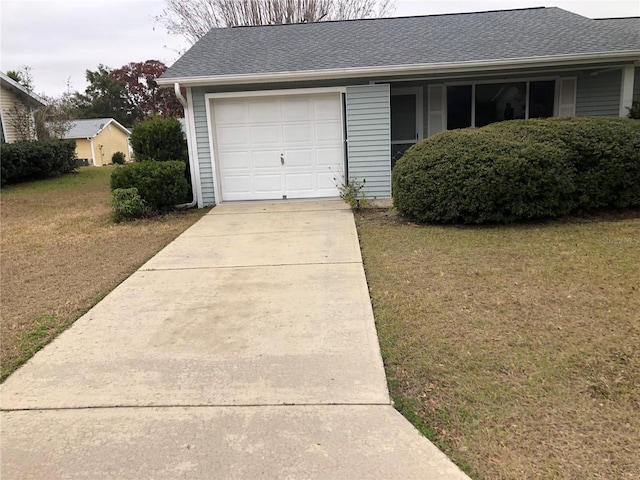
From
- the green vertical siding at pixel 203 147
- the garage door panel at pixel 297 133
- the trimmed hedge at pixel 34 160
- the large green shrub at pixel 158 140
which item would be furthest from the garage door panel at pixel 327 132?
the trimmed hedge at pixel 34 160

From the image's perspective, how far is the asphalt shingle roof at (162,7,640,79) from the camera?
33.6 feet

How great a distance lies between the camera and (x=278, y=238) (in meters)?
7.75

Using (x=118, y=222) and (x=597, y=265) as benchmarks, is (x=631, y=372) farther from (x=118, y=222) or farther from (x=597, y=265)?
(x=118, y=222)

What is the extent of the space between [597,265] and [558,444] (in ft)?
11.9

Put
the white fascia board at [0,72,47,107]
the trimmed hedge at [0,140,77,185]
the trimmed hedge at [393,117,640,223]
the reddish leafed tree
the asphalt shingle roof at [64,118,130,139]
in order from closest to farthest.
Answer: the trimmed hedge at [393,117,640,223] < the trimmed hedge at [0,140,77,185] < the white fascia board at [0,72,47,107] < the asphalt shingle roof at [64,118,130,139] < the reddish leafed tree

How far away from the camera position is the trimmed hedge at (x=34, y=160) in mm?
16594

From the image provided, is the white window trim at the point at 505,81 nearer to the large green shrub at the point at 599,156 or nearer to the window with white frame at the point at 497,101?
the window with white frame at the point at 497,101

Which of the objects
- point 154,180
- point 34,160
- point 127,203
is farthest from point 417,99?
point 34,160

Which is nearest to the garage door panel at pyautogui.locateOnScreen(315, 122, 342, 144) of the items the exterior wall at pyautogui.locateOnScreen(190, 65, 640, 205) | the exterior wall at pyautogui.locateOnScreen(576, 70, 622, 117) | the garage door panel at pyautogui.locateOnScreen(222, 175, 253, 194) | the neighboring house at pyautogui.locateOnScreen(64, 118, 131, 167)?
the exterior wall at pyautogui.locateOnScreen(190, 65, 640, 205)

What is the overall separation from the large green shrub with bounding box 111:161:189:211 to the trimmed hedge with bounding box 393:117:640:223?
488 centimetres

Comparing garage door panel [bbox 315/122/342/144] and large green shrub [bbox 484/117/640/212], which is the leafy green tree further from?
large green shrub [bbox 484/117/640/212]

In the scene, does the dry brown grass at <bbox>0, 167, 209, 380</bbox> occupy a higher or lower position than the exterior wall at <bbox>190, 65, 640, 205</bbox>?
lower

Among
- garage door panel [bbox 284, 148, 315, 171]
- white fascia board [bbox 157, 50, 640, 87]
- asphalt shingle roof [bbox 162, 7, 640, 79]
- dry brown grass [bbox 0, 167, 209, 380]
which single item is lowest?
dry brown grass [bbox 0, 167, 209, 380]

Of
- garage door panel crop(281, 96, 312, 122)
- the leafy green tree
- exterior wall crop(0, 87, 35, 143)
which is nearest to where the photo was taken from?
garage door panel crop(281, 96, 312, 122)
